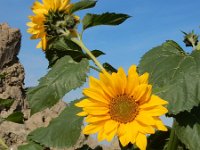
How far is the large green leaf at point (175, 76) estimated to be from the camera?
1.88 meters

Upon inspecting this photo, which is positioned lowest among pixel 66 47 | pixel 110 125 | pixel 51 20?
pixel 110 125

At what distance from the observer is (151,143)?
2613mm

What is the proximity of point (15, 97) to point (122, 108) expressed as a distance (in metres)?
3.91

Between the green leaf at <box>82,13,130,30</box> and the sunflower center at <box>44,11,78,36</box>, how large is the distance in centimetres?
6

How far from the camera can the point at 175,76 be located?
6.35ft

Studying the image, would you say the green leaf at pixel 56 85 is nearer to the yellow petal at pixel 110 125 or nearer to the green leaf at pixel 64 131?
the green leaf at pixel 64 131

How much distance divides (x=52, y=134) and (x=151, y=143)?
1.83ft

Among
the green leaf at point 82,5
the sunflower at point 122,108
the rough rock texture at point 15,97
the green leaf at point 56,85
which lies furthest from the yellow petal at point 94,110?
the rough rock texture at point 15,97

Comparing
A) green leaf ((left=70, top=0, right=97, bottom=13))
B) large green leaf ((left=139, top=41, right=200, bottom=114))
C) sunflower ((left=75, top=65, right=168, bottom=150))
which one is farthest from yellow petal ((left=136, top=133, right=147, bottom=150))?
green leaf ((left=70, top=0, right=97, bottom=13))

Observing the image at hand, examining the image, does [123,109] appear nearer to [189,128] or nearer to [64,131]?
A: [189,128]

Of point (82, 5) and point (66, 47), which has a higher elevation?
point (82, 5)

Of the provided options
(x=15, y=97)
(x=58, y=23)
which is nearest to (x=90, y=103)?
(x=58, y=23)

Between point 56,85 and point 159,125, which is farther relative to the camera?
point 56,85

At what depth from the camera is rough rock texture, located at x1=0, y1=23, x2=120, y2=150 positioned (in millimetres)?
5152
